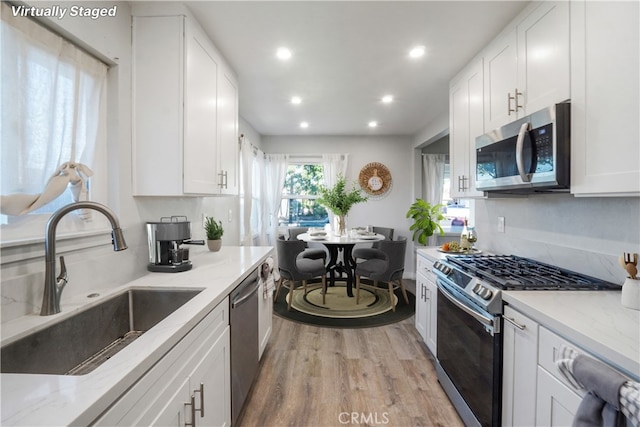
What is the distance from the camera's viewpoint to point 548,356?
3.49 ft

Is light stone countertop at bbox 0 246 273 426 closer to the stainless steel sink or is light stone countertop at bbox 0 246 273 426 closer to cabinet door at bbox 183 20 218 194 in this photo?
the stainless steel sink

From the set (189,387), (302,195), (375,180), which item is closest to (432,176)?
(375,180)

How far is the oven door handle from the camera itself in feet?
4.44

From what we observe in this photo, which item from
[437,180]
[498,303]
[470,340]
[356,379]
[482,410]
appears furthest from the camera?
[437,180]

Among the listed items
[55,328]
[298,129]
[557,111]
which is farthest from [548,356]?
[298,129]

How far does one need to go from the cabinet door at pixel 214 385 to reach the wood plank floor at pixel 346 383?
455 millimetres

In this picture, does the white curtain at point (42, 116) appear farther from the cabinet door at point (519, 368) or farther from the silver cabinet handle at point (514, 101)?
the silver cabinet handle at point (514, 101)

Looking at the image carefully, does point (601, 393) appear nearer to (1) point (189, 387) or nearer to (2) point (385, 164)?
(1) point (189, 387)

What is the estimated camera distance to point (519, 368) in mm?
1217

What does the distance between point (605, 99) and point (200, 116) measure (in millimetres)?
2112

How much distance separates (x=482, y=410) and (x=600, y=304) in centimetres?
76

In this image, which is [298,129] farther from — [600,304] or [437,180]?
[600,304]

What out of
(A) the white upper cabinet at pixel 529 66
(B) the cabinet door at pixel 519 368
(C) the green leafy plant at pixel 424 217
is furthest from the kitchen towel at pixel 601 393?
(C) the green leafy plant at pixel 424 217

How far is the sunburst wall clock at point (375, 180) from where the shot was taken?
4961 millimetres
